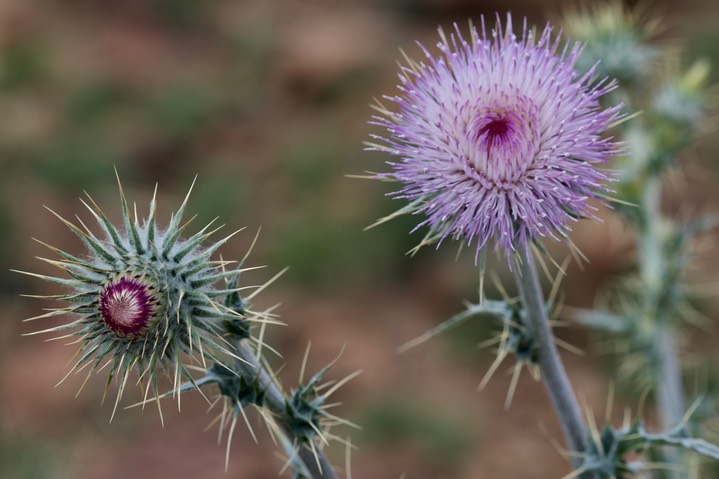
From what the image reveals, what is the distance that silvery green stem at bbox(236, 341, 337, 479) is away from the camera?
303 cm

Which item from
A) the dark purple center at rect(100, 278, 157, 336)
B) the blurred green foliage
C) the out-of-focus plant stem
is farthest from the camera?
the blurred green foliage

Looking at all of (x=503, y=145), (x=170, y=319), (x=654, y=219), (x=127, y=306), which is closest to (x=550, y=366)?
(x=503, y=145)

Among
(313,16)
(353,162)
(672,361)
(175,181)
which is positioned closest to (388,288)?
(353,162)

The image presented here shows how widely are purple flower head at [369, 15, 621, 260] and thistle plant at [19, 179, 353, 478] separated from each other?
0.73 meters

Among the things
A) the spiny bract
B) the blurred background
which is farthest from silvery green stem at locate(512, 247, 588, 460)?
the blurred background

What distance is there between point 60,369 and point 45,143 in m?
5.59

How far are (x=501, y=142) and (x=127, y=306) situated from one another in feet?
4.62

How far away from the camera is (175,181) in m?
13.9

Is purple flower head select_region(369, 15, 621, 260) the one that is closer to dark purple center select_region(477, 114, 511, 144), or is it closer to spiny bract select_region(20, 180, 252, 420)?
dark purple center select_region(477, 114, 511, 144)

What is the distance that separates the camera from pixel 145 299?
2.80m

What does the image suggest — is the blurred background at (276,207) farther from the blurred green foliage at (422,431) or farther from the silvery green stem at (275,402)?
the silvery green stem at (275,402)

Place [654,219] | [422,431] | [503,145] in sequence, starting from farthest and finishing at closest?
[422,431], [654,219], [503,145]

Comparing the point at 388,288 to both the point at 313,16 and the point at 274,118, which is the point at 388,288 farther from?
the point at 313,16

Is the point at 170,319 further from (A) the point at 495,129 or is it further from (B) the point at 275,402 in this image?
(A) the point at 495,129
